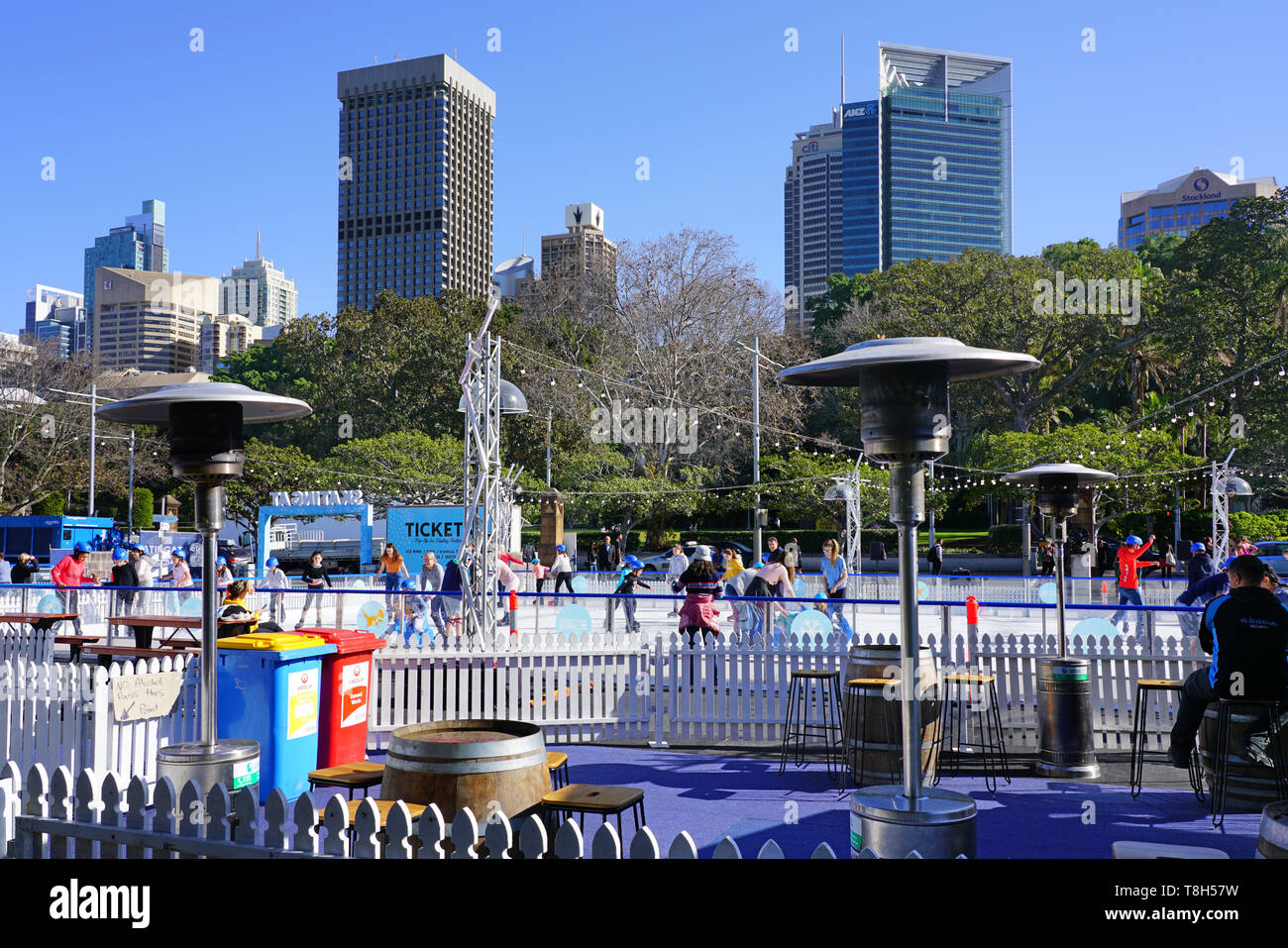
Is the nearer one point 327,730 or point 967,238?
point 327,730

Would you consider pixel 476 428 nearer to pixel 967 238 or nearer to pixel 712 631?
pixel 712 631

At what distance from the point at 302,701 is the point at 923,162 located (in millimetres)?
98513

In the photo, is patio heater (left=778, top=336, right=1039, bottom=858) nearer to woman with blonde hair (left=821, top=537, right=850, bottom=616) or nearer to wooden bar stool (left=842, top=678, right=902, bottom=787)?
wooden bar stool (left=842, top=678, right=902, bottom=787)

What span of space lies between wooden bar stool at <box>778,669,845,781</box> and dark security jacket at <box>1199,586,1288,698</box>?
3172 mm

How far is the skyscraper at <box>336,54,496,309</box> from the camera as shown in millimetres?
136375

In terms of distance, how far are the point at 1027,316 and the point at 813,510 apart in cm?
1464

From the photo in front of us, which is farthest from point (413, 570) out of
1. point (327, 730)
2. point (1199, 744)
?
point (1199, 744)

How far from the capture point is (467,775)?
4.76m

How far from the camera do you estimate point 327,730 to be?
810 cm

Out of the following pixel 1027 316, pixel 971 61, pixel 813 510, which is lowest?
pixel 813 510

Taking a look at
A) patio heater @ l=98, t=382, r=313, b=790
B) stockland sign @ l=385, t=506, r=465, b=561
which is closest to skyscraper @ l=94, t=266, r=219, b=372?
stockland sign @ l=385, t=506, r=465, b=561

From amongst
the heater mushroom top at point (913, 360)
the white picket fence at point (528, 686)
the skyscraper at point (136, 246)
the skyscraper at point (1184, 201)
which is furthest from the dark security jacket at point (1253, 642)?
the skyscraper at point (136, 246)

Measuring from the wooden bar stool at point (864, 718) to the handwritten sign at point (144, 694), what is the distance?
206 inches
